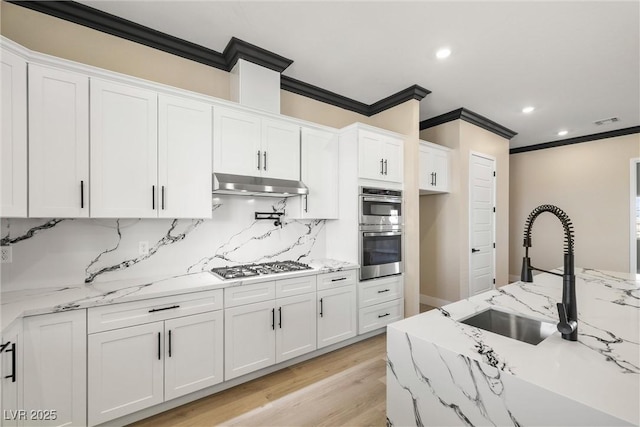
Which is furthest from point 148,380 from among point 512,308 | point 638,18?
point 638,18

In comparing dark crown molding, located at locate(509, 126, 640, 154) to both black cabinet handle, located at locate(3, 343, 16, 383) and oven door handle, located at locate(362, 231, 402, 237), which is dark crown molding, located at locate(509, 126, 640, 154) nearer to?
oven door handle, located at locate(362, 231, 402, 237)

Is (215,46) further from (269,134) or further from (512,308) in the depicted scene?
(512,308)

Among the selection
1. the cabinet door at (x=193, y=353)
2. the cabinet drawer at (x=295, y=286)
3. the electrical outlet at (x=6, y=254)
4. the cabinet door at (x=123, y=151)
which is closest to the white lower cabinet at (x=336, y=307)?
the cabinet drawer at (x=295, y=286)

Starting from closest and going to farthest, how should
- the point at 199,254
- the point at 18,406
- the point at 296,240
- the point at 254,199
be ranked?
1. the point at 18,406
2. the point at 199,254
3. the point at 254,199
4. the point at 296,240

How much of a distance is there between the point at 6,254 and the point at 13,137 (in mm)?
807

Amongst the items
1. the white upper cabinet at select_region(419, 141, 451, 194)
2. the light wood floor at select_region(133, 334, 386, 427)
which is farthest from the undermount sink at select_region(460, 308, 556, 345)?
the white upper cabinet at select_region(419, 141, 451, 194)

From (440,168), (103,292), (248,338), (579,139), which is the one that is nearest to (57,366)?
(103,292)

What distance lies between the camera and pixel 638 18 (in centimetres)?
227

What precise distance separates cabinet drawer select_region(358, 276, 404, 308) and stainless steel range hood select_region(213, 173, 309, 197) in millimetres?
1233

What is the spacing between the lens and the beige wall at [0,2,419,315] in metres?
2.09

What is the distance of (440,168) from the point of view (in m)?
4.20

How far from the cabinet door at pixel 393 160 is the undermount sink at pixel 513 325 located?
80.3 inches

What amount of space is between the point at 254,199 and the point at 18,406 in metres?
2.10

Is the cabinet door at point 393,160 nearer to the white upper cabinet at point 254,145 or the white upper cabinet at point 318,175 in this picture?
the white upper cabinet at point 318,175
